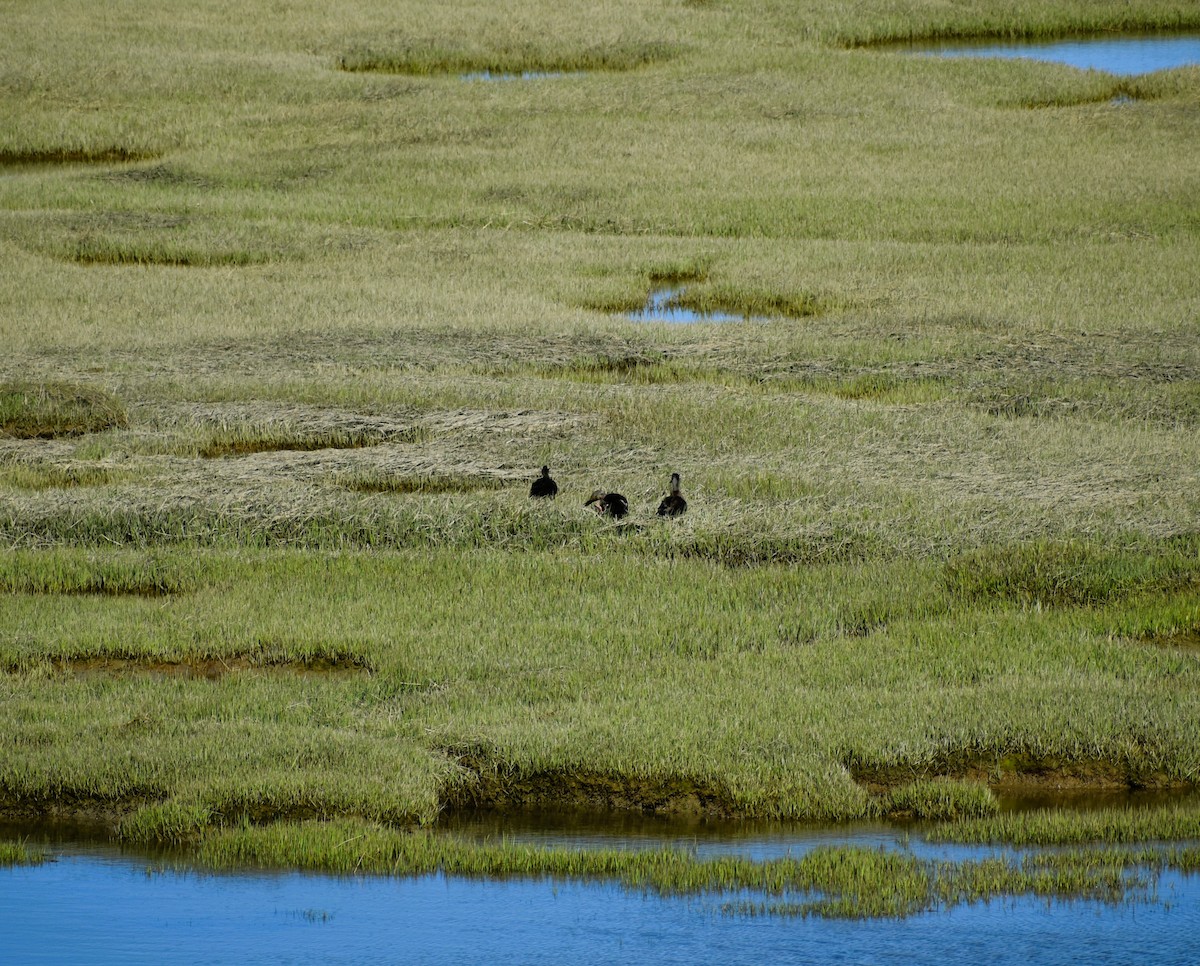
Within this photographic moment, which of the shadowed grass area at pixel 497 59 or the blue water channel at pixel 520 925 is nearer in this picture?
the blue water channel at pixel 520 925

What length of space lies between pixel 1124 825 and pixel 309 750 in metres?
5.13

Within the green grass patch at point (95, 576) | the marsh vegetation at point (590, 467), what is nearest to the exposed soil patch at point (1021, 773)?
the marsh vegetation at point (590, 467)

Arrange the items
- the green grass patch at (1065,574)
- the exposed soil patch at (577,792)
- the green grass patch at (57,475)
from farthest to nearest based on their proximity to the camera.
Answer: the green grass patch at (57,475) → the green grass patch at (1065,574) → the exposed soil patch at (577,792)

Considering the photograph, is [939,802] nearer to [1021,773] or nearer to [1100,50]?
[1021,773]

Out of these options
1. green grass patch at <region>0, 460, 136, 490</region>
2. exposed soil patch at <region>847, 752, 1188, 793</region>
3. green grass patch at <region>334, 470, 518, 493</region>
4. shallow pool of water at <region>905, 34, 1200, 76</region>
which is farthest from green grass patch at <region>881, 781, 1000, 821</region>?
shallow pool of water at <region>905, 34, 1200, 76</region>

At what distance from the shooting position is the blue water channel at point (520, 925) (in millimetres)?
8336

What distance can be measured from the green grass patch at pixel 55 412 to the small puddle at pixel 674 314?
9.25 metres

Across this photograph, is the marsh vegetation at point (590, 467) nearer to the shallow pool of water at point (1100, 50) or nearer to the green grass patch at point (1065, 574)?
the green grass patch at point (1065, 574)

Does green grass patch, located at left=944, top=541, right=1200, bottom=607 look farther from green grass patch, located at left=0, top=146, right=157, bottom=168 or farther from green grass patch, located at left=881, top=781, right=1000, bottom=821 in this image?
green grass patch, located at left=0, top=146, right=157, bottom=168

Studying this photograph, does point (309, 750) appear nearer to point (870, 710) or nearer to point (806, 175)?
point (870, 710)

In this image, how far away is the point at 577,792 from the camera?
410 inches

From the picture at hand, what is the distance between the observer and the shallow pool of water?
154 feet

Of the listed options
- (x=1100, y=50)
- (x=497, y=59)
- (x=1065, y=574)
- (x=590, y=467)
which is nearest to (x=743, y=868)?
(x=1065, y=574)

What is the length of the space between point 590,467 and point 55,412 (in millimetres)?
6497
